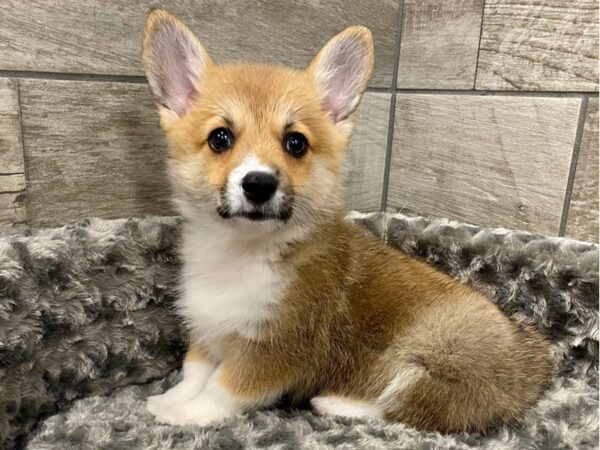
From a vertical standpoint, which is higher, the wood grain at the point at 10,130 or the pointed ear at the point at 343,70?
the pointed ear at the point at 343,70

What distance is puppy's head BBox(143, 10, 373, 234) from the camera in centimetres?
151

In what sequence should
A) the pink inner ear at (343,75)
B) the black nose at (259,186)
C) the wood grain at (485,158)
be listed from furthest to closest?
1. the wood grain at (485,158)
2. the pink inner ear at (343,75)
3. the black nose at (259,186)

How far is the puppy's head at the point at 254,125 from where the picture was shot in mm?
1508

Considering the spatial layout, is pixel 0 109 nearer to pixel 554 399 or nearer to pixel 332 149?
pixel 332 149

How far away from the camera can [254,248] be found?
1.68 meters

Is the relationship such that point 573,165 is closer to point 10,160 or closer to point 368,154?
point 368,154

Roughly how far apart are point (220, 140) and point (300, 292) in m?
0.53

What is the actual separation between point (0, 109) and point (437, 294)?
5.08ft

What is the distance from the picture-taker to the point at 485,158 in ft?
8.28

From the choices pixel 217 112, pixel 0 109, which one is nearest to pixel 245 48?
pixel 217 112

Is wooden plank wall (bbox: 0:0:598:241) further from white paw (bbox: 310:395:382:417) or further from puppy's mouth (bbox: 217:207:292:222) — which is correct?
white paw (bbox: 310:395:382:417)

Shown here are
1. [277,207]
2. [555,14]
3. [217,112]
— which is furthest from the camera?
[555,14]

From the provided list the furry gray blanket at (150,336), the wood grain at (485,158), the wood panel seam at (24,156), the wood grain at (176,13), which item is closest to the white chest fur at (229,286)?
the furry gray blanket at (150,336)

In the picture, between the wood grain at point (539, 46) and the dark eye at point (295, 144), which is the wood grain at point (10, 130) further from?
the wood grain at point (539, 46)
